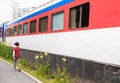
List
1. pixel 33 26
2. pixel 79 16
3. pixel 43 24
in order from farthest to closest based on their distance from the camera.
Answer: pixel 33 26, pixel 43 24, pixel 79 16

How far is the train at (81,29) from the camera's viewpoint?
9.05 meters

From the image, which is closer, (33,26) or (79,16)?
(79,16)

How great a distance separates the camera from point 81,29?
1120cm

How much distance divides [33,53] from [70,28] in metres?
5.87

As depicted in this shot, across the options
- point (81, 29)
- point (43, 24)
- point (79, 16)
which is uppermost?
point (79, 16)

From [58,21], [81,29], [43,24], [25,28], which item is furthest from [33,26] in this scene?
[81,29]

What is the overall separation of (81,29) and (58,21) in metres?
3.19

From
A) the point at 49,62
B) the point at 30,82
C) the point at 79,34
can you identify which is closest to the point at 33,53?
the point at 49,62

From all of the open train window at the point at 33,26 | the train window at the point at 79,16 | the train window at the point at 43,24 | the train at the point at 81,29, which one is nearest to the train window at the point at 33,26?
the open train window at the point at 33,26

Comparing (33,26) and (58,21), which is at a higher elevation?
(58,21)

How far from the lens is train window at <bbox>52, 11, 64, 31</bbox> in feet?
44.8

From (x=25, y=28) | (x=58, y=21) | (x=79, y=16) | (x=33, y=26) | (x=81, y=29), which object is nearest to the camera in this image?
(x=81, y=29)

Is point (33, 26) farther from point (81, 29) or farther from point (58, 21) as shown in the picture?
point (81, 29)

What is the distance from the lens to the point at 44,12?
1667 centimetres
